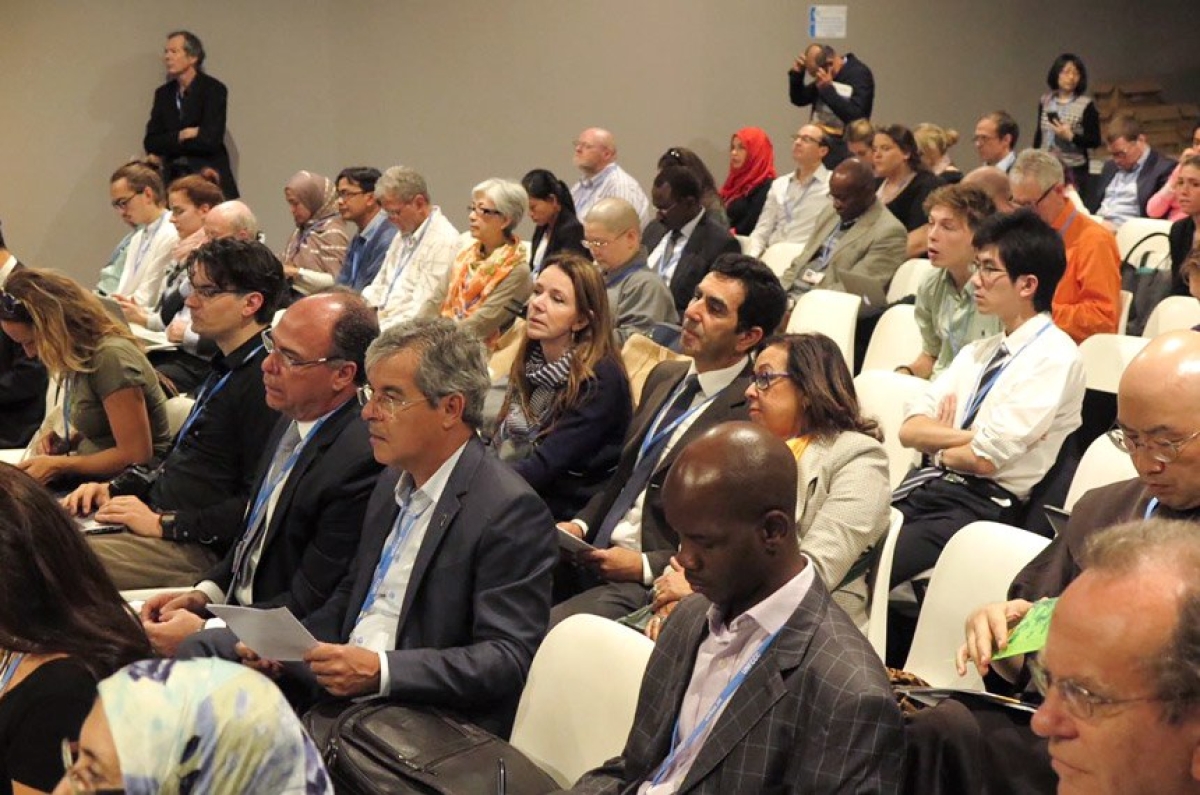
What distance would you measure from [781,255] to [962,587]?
5022 mm

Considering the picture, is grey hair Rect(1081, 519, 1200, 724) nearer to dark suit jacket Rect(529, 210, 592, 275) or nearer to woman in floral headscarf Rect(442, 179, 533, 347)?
woman in floral headscarf Rect(442, 179, 533, 347)

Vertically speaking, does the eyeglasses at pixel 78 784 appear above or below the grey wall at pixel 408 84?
below

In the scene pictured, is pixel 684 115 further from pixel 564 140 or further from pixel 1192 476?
pixel 1192 476

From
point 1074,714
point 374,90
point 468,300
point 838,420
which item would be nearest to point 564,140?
point 374,90

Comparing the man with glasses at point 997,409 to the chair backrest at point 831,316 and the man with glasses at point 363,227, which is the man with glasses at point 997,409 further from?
the man with glasses at point 363,227

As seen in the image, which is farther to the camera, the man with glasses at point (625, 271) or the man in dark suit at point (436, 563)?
the man with glasses at point (625, 271)

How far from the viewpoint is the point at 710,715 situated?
2.21 metres

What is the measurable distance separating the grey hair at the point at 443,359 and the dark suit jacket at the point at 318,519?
1.19 feet

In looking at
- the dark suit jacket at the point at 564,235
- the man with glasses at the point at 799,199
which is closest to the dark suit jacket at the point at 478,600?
the dark suit jacket at the point at 564,235

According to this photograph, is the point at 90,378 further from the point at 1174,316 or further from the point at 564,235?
the point at 1174,316

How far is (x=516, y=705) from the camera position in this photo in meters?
2.90

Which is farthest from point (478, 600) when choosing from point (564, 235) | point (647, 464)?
point (564, 235)

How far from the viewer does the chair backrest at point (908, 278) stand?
21.4 feet

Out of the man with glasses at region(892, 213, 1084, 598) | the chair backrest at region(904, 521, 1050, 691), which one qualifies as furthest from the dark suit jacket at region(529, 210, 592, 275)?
the chair backrest at region(904, 521, 1050, 691)
